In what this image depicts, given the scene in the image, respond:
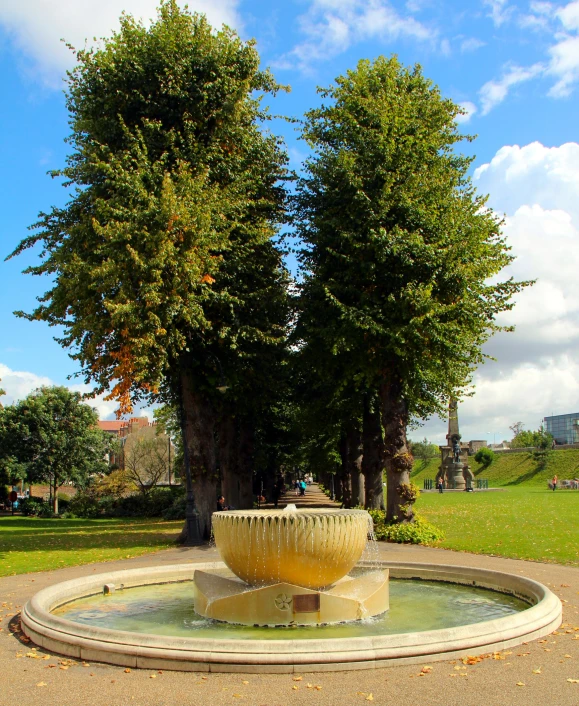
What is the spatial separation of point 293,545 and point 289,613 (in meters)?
0.90

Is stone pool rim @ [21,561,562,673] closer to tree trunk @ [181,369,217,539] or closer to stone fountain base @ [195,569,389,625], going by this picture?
stone fountain base @ [195,569,389,625]

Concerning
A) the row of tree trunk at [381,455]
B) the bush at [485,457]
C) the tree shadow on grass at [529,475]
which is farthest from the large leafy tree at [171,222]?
the bush at [485,457]

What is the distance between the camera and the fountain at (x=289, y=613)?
7.25 m

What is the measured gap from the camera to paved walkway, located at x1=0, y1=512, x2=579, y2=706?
6.34m

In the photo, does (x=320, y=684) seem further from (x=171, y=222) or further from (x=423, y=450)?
(x=423, y=450)

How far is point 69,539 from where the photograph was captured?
82.9 ft

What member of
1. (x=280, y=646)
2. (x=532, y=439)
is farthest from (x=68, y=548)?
(x=532, y=439)

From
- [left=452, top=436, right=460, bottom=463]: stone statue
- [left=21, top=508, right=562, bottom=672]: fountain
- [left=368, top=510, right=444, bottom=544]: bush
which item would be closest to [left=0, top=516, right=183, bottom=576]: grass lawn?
[left=21, top=508, right=562, bottom=672]: fountain

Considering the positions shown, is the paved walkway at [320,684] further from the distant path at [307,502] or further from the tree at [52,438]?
the tree at [52,438]

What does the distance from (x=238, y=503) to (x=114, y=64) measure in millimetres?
18928

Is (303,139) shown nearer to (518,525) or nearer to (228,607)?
(518,525)

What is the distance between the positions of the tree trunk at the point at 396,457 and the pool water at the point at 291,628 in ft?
30.6

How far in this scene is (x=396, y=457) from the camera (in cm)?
2258

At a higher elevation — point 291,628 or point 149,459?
point 149,459
